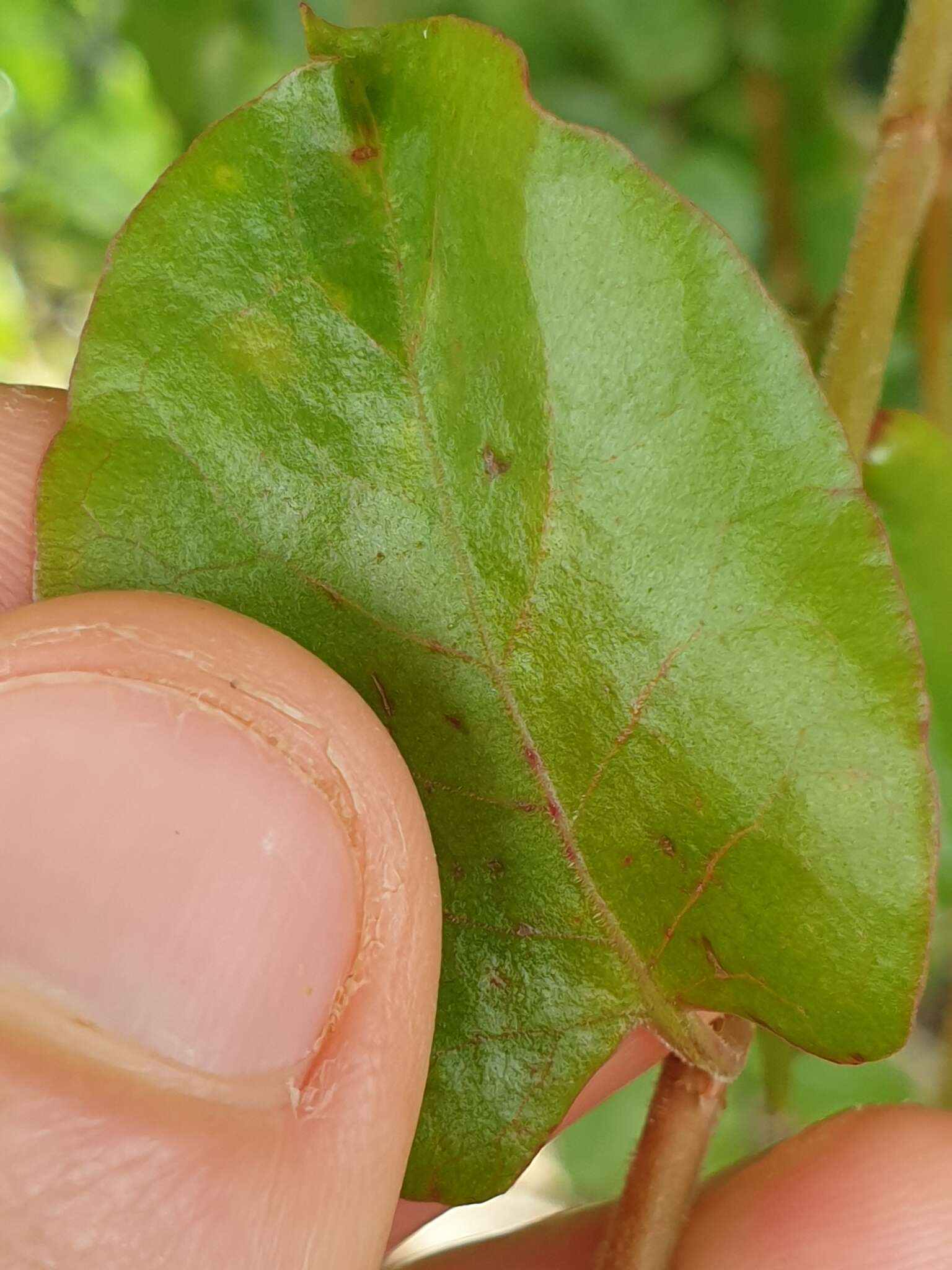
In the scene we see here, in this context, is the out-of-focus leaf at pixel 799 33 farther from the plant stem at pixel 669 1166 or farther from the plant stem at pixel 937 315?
the plant stem at pixel 669 1166

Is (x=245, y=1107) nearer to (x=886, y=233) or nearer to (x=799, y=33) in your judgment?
(x=886, y=233)

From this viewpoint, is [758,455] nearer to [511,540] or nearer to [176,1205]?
[511,540]

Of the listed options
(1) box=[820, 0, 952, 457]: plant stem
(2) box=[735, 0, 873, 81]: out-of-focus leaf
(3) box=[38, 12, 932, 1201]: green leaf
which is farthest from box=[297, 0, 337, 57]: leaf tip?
(2) box=[735, 0, 873, 81]: out-of-focus leaf

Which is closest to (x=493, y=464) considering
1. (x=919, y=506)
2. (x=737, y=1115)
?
(x=919, y=506)

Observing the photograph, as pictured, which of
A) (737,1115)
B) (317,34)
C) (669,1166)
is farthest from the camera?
(737,1115)

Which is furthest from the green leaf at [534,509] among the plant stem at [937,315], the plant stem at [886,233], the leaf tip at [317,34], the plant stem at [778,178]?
the plant stem at [778,178]

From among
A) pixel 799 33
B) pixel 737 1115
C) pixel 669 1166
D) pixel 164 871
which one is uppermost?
pixel 799 33
